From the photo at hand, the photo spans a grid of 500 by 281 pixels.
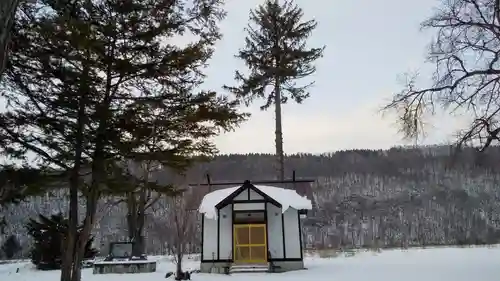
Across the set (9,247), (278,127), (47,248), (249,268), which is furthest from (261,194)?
(9,247)

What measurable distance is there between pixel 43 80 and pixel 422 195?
7069 cm

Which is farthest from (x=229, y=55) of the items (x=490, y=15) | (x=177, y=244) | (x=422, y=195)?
(x=422, y=195)

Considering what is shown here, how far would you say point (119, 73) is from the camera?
854 cm

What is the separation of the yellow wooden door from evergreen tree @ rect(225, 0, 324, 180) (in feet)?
12.0

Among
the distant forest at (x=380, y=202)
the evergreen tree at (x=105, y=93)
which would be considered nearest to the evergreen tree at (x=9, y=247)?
the distant forest at (x=380, y=202)

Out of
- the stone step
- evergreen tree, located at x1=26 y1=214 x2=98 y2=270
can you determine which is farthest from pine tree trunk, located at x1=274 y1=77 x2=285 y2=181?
evergreen tree, located at x1=26 y1=214 x2=98 y2=270

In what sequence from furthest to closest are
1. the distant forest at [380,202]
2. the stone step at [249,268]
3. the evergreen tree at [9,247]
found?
1. the distant forest at [380,202]
2. the evergreen tree at [9,247]
3. the stone step at [249,268]

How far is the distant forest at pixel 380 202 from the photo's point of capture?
4978cm

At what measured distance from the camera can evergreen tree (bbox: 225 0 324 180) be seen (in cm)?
2028

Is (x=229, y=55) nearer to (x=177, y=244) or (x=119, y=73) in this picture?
(x=177, y=244)

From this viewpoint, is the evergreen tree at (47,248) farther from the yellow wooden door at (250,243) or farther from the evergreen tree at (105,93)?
the evergreen tree at (105,93)

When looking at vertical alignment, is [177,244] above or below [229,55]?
below

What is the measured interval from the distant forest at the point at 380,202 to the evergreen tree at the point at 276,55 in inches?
A: 937

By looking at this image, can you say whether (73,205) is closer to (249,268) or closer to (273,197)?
(249,268)
